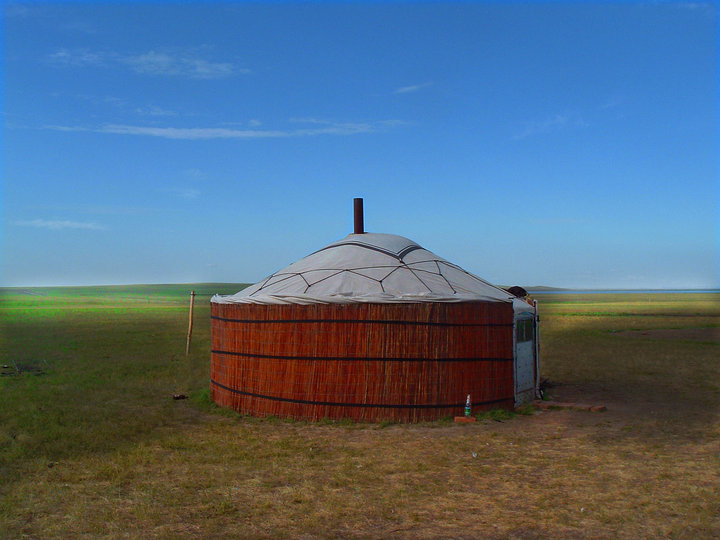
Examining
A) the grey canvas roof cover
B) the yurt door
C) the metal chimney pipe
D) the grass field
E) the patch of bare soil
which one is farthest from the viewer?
the patch of bare soil

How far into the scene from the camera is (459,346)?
736 centimetres

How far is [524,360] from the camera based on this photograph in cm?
839

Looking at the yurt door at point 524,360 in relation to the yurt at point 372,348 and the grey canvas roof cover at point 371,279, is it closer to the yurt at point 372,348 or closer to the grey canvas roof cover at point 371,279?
the yurt at point 372,348

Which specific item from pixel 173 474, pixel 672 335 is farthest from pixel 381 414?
pixel 672 335

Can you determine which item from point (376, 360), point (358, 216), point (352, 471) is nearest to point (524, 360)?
point (376, 360)

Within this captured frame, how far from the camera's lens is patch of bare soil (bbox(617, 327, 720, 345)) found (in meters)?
20.7

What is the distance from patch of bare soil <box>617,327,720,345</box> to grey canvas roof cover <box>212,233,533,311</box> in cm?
1482

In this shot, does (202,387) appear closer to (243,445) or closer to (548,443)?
(243,445)

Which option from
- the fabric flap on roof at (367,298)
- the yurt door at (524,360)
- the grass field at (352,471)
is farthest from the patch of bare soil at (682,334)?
the fabric flap on roof at (367,298)

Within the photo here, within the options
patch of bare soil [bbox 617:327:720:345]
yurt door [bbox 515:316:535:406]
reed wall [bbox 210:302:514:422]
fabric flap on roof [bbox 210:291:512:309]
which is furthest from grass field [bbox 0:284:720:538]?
patch of bare soil [bbox 617:327:720:345]

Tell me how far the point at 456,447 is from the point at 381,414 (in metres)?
1.29

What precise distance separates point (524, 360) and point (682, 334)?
17.2m

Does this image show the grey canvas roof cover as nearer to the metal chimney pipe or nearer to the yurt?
the yurt

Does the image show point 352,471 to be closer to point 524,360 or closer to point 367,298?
point 367,298
